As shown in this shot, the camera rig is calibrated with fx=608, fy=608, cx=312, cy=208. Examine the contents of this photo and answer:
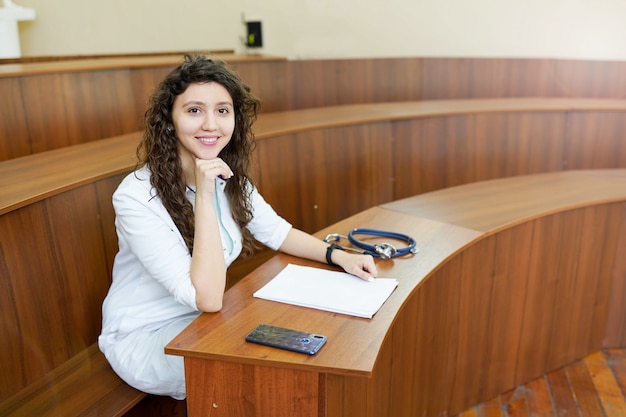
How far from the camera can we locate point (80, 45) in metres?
3.93

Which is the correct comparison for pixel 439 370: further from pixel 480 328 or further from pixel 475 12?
pixel 475 12

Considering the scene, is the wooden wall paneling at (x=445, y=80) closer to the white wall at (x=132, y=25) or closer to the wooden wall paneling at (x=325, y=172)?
the wooden wall paneling at (x=325, y=172)

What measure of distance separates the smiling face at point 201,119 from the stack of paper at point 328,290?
0.35 meters

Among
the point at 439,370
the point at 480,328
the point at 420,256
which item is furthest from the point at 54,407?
the point at 480,328

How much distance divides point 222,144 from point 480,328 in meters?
1.10

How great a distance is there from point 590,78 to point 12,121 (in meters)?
2.60

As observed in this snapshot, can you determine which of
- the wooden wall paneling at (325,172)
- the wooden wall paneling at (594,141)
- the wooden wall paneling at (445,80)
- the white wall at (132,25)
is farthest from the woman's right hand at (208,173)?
the white wall at (132,25)

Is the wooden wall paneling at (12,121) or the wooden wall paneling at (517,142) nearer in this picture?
the wooden wall paneling at (12,121)

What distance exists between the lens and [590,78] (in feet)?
9.93

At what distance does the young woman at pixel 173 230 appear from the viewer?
1.34 meters

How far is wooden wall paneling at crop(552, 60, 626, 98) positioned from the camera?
298 cm

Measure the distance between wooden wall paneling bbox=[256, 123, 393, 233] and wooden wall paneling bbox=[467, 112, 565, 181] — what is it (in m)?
0.44

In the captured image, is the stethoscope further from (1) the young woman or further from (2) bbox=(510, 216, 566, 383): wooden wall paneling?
(2) bbox=(510, 216, 566, 383): wooden wall paneling

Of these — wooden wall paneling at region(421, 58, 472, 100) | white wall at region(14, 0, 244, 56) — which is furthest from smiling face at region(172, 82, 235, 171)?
white wall at region(14, 0, 244, 56)
